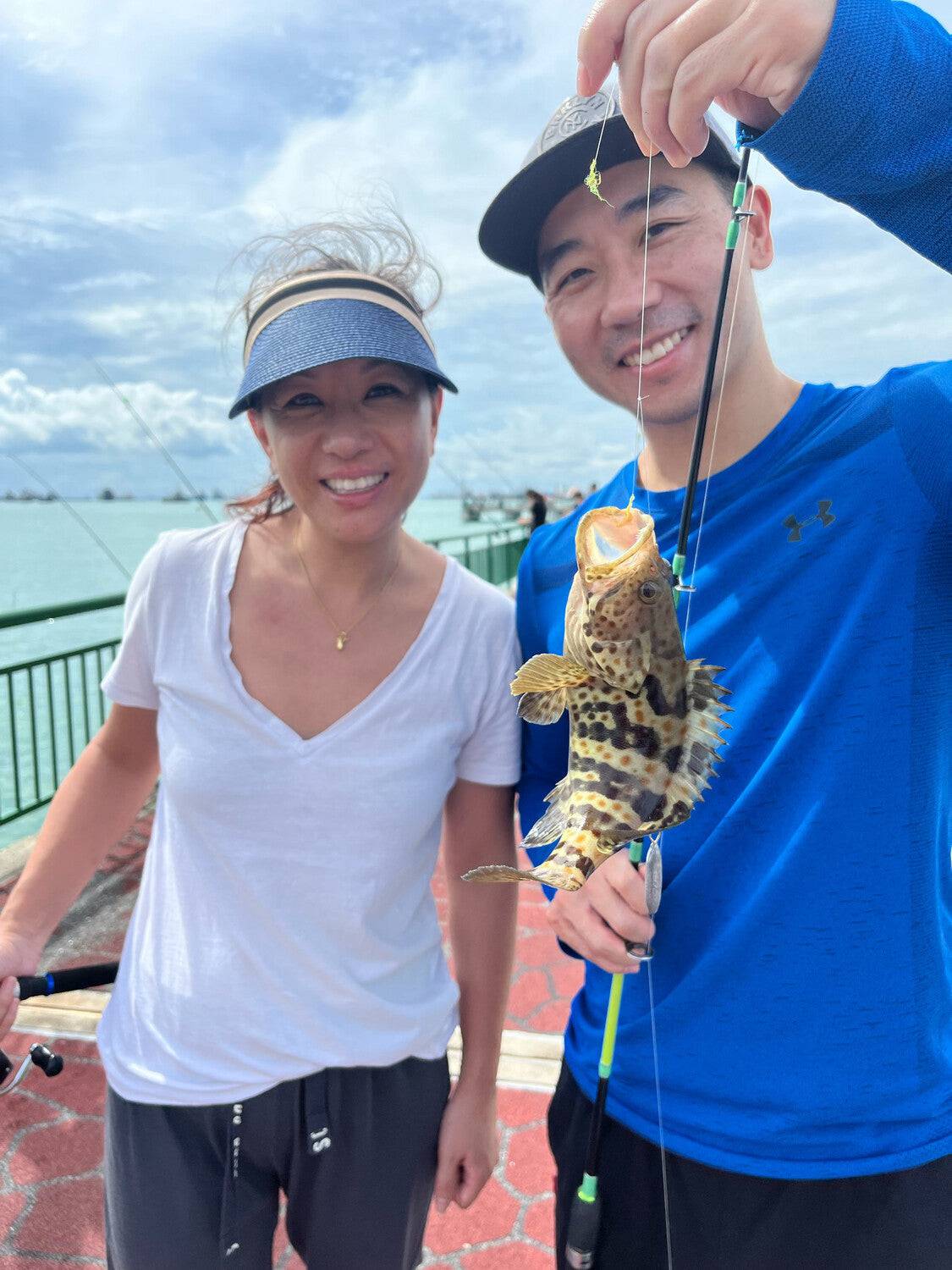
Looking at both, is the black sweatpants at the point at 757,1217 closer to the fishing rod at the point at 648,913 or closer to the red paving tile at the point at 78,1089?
the fishing rod at the point at 648,913

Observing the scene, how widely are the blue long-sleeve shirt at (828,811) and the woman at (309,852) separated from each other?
2.03 ft

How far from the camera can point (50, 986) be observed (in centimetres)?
214

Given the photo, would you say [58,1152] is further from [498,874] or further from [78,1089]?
[498,874]

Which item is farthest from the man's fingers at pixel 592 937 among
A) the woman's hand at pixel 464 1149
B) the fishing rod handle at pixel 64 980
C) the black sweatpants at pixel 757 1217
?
the fishing rod handle at pixel 64 980

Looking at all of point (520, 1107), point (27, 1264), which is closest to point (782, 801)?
point (520, 1107)

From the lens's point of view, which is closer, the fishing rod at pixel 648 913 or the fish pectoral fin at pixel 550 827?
the fish pectoral fin at pixel 550 827

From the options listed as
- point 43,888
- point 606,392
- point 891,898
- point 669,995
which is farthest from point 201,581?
point 891,898

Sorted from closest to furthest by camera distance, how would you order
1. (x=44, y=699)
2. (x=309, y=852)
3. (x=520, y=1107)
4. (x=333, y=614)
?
1. (x=309, y=852)
2. (x=333, y=614)
3. (x=520, y=1107)
4. (x=44, y=699)

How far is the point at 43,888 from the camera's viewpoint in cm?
212

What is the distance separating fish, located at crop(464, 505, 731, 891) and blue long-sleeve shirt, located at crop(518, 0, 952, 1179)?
1.33 ft

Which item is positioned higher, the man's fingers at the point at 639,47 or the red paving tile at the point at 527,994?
the man's fingers at the point at 639,47

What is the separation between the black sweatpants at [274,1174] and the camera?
186cm

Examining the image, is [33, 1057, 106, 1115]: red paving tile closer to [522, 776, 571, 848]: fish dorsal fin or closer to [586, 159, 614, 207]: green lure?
[522, 776, 571, 848]: fish dorsal fin

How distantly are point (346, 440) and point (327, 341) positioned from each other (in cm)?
23
